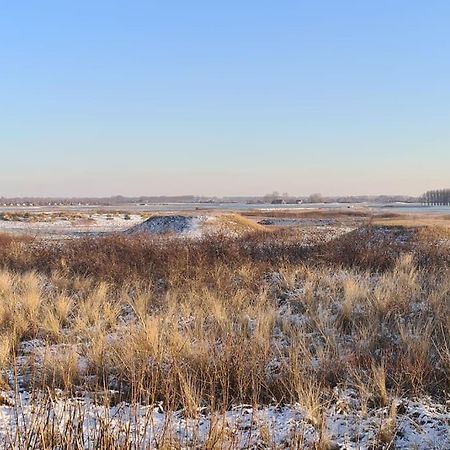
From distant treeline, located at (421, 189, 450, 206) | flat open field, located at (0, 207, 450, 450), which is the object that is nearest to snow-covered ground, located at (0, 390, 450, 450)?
flat open field, located at (0, 207, 450, 450)

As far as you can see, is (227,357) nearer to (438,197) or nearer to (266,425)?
(266,425)

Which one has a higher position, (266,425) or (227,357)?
(227,357)

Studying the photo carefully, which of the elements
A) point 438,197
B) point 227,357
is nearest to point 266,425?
point 227,357

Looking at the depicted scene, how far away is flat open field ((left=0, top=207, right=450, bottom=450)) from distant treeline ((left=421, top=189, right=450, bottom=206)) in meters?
152

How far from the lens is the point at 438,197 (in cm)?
15588

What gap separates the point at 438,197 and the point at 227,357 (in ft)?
545

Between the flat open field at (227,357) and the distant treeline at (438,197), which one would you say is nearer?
the flat open field at (227,357)

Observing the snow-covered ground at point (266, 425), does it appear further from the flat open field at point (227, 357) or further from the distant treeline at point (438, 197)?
the distant treeline at point (438, 197)

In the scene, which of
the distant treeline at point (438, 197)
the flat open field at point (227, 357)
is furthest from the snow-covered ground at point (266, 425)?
the distant treeline at point (438, 197)

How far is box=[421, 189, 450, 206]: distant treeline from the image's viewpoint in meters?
150

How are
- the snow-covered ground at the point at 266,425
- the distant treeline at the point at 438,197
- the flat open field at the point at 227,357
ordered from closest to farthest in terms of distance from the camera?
the snow-covered ground at the point at 266,425 → the flat open field at the point at 227,357 → the distant treeline at the point at 438,197

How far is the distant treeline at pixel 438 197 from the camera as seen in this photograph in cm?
15000

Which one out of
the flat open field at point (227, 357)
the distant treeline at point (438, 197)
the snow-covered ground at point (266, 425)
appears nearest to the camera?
the snow-covered ground at point (266, 425)

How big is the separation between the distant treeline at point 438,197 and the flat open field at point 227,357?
499 ft
